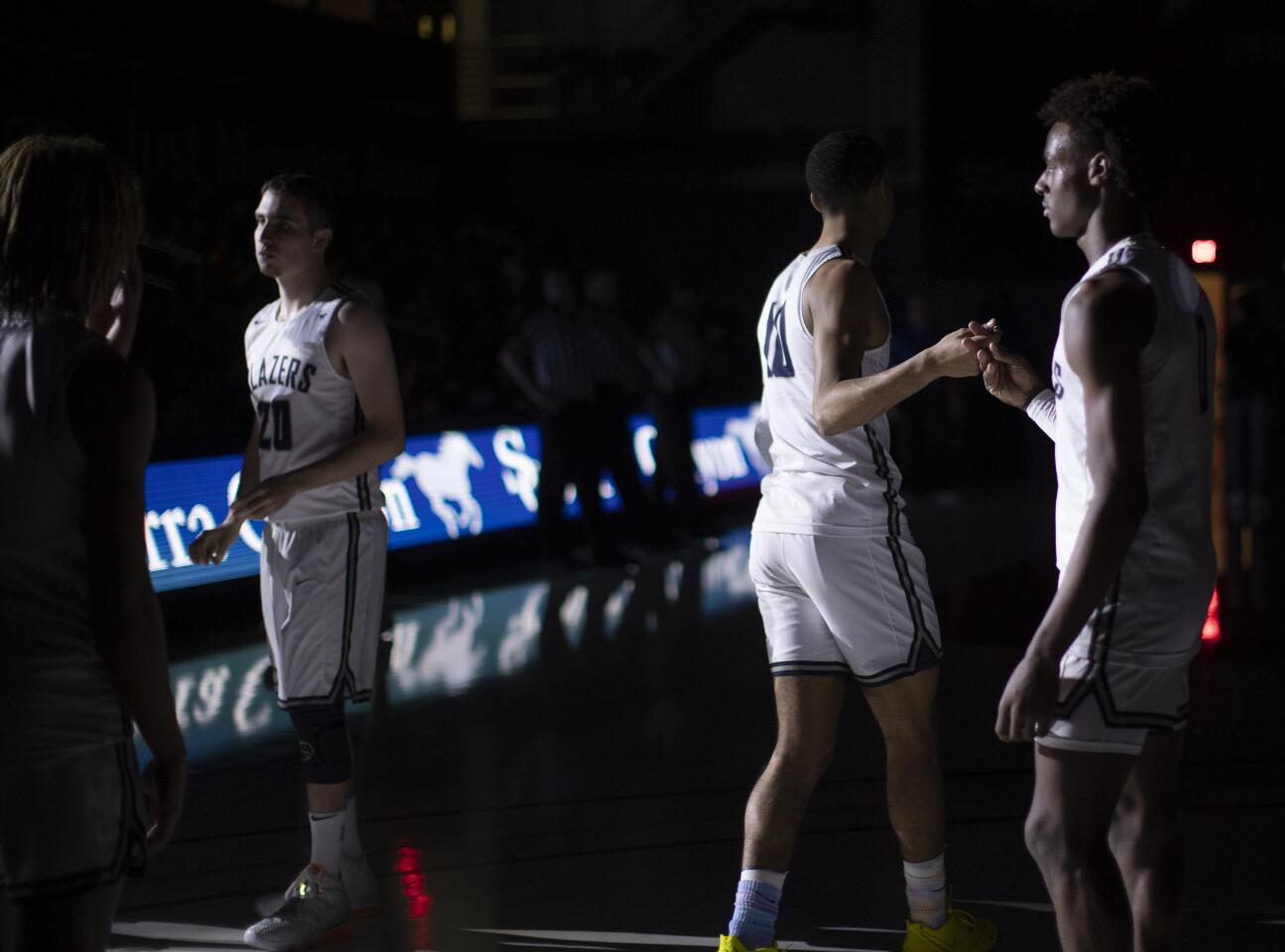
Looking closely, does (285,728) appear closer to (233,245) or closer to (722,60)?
(233,245)

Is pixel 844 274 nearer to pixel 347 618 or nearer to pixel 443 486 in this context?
pixel 347 618

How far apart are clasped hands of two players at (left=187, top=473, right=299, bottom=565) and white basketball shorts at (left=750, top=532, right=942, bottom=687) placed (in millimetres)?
1153

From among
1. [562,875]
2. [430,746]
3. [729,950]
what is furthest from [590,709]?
[729,950]

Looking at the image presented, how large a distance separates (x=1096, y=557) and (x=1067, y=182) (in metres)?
0.67

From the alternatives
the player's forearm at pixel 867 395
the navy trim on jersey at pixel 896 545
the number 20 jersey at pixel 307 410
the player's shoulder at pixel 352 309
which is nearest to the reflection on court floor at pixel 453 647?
the number 20 jersey at pixel 307 410

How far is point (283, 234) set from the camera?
13.3 ft

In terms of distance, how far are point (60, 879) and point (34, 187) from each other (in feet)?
3.04

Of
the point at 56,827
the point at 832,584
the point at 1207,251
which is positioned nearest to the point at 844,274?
the point at 832,584

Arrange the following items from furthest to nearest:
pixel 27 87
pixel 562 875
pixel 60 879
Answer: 1. pixel 27 87
2. pixel 562 875
3. pixel 60 879

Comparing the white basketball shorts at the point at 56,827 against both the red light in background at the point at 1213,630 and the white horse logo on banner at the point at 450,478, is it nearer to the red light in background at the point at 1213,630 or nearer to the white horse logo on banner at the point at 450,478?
the red light in background at the point at 1213,630

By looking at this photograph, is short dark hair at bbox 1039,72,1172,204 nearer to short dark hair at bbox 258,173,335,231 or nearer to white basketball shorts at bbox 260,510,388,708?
short dark hair at bbox 258,173,335,231

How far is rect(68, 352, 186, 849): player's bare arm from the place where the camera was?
2055mm

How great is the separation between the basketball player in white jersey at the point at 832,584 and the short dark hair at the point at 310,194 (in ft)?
4.04

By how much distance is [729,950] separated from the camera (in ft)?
11.5
